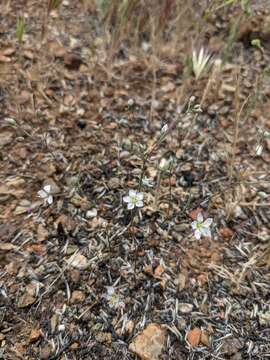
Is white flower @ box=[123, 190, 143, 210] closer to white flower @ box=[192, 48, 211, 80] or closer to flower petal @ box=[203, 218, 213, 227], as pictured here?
flower petal @ box=[203, 218, 213, 227]

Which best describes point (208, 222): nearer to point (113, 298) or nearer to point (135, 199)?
point (135, 199)

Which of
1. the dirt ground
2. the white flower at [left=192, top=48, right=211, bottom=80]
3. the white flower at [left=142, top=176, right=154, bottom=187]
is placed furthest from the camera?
the white flower at [left=192, top=48, right=211, bottom=80]

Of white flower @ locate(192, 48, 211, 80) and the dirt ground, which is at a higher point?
white flower @ locate(192, 48, 211, 80)

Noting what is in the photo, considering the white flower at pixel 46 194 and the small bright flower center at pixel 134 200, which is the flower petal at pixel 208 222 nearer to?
the small bright flower center at pixel 134 200

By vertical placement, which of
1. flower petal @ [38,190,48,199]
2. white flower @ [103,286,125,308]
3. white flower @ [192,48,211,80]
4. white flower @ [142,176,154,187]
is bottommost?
white flower @ [103,286,125,308]

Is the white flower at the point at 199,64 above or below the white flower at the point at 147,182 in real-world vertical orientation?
above

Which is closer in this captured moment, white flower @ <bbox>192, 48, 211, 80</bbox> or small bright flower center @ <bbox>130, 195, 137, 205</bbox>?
small bright flower center @ <bbox>130, 195, 137, 205</bbox>

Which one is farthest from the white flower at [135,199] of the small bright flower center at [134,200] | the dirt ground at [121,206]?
the dirt ground at [121,206]

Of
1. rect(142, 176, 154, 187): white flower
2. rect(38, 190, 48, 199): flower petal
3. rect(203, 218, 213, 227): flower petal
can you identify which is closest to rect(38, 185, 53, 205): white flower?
rect(38, 190, 48, 199): flower petal
